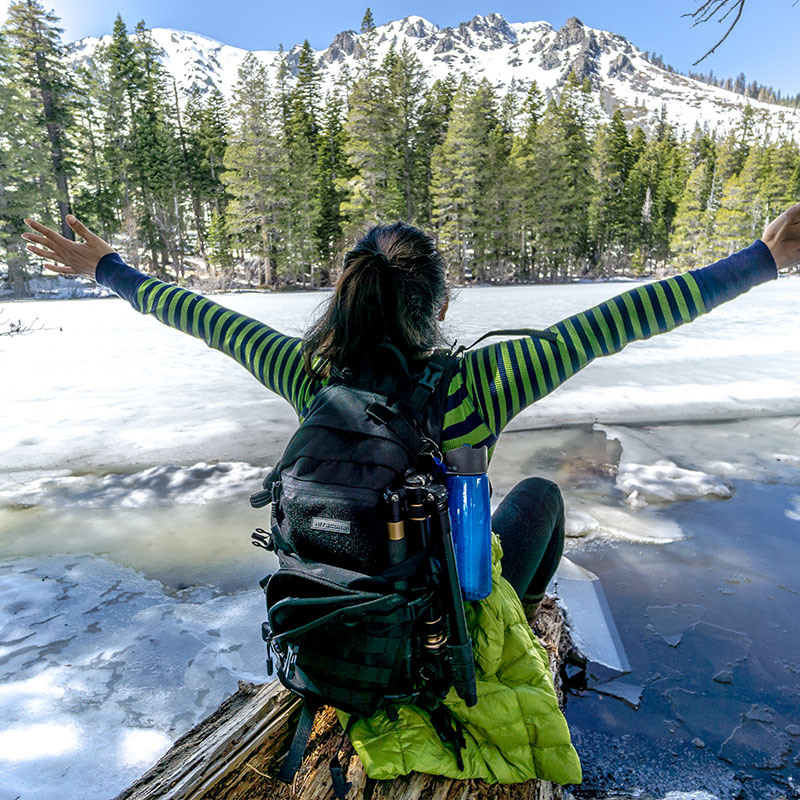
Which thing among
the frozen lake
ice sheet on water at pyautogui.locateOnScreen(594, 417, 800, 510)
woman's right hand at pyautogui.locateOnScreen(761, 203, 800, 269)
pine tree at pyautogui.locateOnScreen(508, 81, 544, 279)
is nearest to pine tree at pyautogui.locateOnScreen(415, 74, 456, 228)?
pine tree at pyautogui.locateOnScreen(508, 81, 544, 279)

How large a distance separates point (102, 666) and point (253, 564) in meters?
0.86

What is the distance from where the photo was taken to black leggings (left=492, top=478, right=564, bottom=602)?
154cm

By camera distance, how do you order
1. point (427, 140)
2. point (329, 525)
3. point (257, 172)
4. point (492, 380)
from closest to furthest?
point (329, 525) → point (492, 380) → point (257, 172) → point (427, 140)

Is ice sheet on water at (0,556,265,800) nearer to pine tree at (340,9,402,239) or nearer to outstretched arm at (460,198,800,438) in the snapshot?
outstretched arm at (460,198,800,438)

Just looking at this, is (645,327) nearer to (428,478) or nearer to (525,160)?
(428,478)

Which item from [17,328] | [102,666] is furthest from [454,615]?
[17,328]

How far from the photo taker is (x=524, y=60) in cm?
16100

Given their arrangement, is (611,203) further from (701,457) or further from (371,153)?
(701,457)

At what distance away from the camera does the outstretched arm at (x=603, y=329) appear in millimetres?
1270

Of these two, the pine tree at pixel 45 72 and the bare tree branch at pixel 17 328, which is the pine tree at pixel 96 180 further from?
the bare tree branch at pixel 17 328

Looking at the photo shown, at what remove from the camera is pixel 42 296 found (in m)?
22.9

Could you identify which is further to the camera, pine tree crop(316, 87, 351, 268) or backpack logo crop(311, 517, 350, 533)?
pine tree crop(316, 87, 351, 268)

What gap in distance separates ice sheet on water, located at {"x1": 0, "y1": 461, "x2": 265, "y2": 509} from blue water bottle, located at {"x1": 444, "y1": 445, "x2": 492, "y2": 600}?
9.20 feet

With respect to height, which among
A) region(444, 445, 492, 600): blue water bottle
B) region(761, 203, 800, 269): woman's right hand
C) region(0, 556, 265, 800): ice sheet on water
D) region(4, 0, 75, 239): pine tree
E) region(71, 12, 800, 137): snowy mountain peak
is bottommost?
region(0, 556, 265, 800): ice sheet on water
